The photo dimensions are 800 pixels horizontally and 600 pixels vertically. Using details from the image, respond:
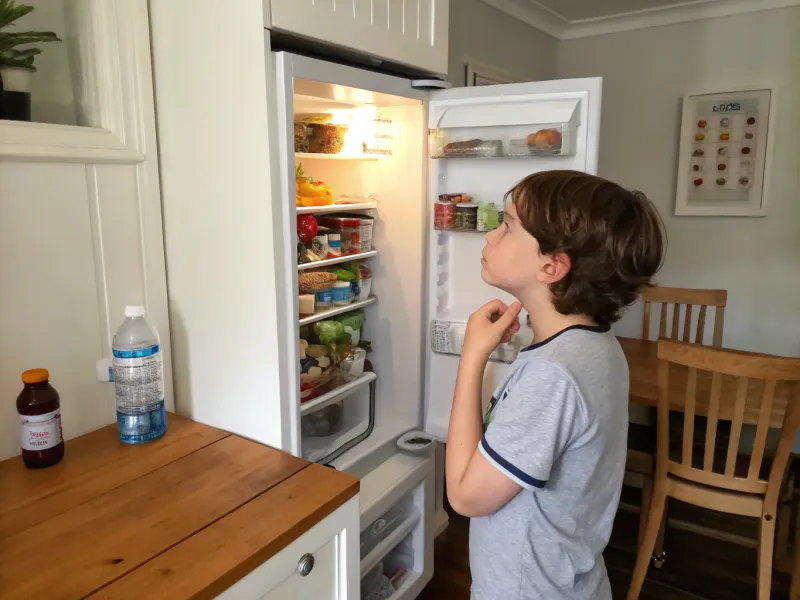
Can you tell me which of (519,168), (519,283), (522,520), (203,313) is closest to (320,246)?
(203,313)

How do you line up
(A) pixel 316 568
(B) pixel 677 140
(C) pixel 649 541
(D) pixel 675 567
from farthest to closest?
(B) pixel 677 140, (D) pixel 675 567, (C) pixel 649 541, (A) pixel 316 568

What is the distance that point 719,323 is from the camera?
252 cm

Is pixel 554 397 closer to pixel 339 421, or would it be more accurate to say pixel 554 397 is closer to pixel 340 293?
pixel 340 293

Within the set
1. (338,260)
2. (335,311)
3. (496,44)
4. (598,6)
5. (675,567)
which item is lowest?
(675,567)

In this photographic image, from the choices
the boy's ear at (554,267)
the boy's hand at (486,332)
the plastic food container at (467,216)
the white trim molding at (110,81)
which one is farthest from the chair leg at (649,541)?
the white trim molding at (110,81)

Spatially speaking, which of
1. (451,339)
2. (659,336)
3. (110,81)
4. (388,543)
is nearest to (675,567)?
(659,336)

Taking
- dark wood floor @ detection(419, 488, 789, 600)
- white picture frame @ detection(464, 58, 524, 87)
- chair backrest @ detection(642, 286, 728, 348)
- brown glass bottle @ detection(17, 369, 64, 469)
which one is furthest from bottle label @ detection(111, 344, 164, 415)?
chair backrest @ detection(642, 286, 728, 348)

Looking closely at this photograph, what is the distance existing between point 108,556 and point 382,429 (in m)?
0.96

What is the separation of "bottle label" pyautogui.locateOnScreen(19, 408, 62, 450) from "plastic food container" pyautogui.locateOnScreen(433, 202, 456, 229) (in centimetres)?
96

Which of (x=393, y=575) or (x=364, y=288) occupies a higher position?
(x=364, y=288)

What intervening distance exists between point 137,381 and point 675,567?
1996 mm

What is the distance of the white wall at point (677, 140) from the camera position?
2.77 meters

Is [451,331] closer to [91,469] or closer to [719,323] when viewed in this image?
A: [91,469]

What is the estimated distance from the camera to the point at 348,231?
1693 mm
